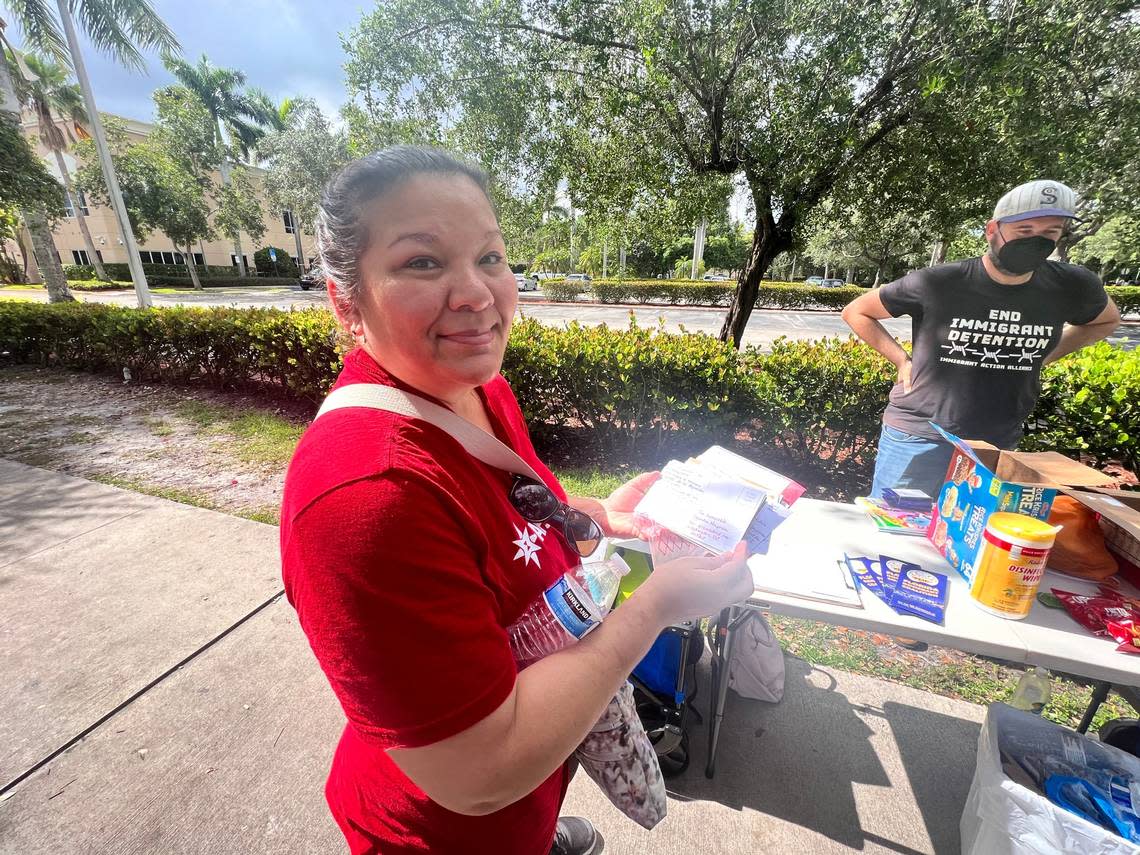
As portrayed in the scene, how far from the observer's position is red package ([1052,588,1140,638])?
148 centimetres

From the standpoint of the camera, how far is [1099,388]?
3.48m

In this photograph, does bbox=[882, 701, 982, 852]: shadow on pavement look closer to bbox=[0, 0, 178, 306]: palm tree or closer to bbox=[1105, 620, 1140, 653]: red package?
bbox=[1105, 620, 1140, 653]: red package

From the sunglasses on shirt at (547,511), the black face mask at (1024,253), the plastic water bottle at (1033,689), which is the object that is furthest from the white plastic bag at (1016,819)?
the black face mask at (1024,253)

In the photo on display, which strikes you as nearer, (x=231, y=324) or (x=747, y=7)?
(x=747, y=7)

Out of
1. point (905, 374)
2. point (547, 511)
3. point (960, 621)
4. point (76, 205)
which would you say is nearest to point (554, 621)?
point (547, 511)

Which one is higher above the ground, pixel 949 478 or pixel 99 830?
pixel 949 478

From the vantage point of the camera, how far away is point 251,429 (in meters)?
6.05

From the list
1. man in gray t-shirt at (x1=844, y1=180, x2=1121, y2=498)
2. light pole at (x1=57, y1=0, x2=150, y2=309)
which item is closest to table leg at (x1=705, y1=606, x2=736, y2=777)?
man in gray t-shirt at (x1=844, y1=180, x2=1121, y2=498)

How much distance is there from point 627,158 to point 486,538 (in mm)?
5292

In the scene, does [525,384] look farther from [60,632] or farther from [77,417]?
[77,417]

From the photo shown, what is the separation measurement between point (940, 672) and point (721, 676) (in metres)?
1.47

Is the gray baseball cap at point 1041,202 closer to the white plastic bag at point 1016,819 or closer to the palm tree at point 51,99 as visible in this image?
the white plastic bag at point 1016,819

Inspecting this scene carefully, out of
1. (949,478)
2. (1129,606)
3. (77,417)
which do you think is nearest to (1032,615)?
(1129,606)

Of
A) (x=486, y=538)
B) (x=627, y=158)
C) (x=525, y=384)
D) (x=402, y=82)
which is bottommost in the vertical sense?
(x=525, y=384)
